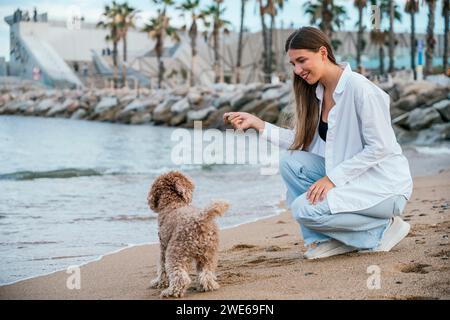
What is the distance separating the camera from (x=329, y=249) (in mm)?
4582

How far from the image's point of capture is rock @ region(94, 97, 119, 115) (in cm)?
4516

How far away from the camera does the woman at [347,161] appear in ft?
14.0

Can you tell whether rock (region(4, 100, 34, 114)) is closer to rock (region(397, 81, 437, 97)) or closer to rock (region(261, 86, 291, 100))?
rock (region(261, 86, 291, 100))

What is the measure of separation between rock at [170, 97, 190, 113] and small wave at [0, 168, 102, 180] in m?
22.0

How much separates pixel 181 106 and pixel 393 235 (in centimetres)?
3371

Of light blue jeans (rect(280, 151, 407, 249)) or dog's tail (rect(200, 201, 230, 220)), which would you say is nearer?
dog's tail (rect(200, 201, 230, 220))

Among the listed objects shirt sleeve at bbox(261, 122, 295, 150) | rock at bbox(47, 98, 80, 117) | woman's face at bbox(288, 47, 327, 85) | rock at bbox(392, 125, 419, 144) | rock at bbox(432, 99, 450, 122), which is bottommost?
rock at bbox(47, 98, 80, 117)

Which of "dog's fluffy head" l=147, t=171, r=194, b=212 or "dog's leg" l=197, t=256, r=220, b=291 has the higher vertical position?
"dog's fluffy head" l=147, t=171, r=194, b=212

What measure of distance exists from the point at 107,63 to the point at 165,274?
6107 cm

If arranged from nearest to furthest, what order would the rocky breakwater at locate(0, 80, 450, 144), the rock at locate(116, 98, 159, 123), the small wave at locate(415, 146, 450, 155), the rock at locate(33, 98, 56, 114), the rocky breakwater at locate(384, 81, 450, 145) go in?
the small wave at locate(415, 146, 450, 155) → the rocky breakwater at locate(384, 81, 450, 145) → the rocky breakwater at locate(0, 80, 450, 144) → the rock at locate(116, 98, 159, 123) → the rock at locate(33, 98, 56, 114)

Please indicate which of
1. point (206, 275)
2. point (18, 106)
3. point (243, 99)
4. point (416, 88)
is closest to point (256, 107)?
point (243, 99)

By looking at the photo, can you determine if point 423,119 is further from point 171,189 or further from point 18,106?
point 18,106

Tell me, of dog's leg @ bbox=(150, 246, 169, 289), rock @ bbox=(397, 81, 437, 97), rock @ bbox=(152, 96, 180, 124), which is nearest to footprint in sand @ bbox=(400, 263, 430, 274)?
dog's leg @ bbox=(150, 246, 169, 289)
